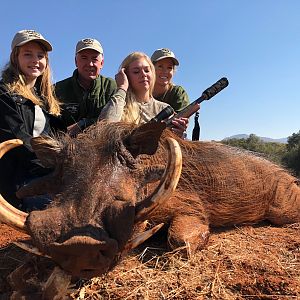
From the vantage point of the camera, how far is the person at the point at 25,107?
4602 mm

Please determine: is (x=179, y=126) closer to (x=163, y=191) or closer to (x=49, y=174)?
(x=49, y=174)

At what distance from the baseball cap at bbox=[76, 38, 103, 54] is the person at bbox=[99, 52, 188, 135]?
1.58ft

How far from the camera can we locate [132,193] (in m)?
2.94

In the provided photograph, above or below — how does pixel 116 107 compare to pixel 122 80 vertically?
below

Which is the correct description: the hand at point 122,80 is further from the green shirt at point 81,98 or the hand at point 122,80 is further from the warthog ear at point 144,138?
the warthog ear at point 144,138

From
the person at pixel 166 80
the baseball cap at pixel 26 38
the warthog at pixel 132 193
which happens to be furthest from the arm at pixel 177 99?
the baseball cap at pixel 26 38

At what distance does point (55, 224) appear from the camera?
247 centimetres

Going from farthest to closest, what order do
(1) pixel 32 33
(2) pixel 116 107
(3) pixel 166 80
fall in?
(3) pixel 166 80, (1) pixel 32 33, (2) pixel 116 107

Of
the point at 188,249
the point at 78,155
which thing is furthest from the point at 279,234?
the point at 78,155

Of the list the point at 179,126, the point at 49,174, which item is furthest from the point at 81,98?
the point at 49,174

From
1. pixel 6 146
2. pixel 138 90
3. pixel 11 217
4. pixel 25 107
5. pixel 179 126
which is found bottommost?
pixel 11 217

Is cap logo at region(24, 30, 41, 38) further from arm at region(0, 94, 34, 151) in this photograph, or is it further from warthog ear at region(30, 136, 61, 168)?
warthog ear at region(30, 136, 61, 168)

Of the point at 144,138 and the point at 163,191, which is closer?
the point at 163,191

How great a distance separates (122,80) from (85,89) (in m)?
1.04
